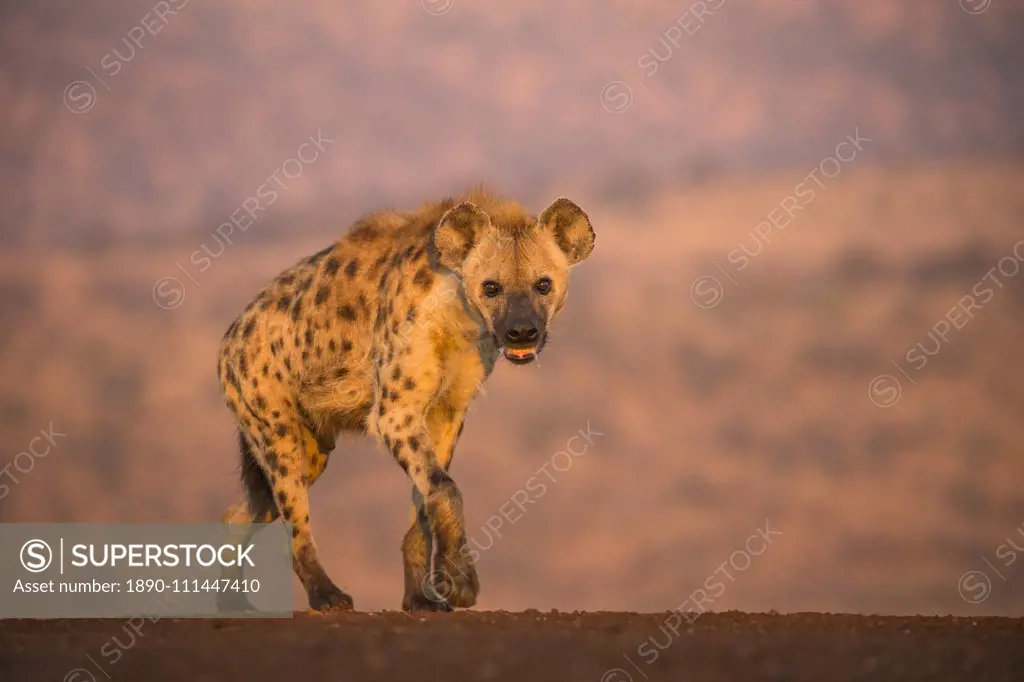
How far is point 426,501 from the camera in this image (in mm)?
8672

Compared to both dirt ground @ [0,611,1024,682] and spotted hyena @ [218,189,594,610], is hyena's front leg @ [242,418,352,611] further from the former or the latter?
dirt ground @ [0,611,1024,682]

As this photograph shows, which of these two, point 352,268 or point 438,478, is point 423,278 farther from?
point 438,478

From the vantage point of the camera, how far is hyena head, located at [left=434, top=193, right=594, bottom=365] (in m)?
8.91

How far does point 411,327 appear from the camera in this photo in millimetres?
9234

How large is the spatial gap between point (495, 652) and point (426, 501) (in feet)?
6.74

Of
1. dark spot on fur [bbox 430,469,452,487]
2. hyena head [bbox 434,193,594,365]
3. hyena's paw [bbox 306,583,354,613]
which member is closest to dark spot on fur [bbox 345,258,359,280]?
hyena head [bbox 434,193,594,365]

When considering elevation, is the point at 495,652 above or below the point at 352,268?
above

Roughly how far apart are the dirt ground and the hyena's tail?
2653mm

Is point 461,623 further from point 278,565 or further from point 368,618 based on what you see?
point 278,565

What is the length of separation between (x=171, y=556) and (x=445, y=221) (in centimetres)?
281

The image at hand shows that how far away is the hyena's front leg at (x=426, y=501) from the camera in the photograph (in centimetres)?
854

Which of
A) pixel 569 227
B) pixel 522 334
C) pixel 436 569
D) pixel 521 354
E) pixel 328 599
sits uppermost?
pixel 569 227

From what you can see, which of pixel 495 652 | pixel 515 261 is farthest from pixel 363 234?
pixel 495 652

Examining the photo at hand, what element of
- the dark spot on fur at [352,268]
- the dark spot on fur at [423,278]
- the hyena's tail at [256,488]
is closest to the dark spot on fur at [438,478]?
the dark spot on fur at [423,278]
